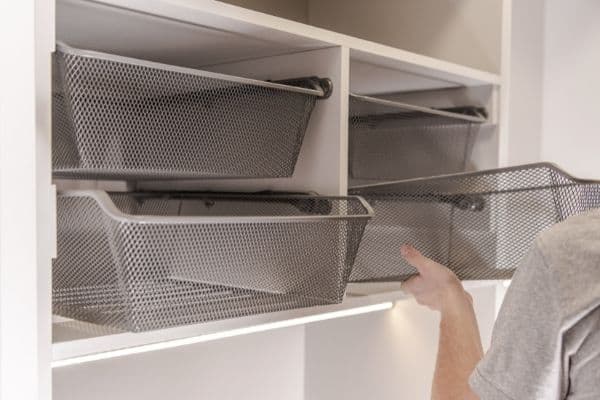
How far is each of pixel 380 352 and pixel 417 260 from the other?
600 mm

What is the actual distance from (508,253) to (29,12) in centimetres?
87

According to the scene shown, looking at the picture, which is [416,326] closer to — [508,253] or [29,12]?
[508,253]

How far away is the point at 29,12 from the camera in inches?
30.3

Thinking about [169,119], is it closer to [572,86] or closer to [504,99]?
[504,99]

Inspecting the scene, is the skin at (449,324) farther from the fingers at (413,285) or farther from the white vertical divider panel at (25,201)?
the white vertical divider panel at (25,201)

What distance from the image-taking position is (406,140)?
1.50 m

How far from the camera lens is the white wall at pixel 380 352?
168 centimetres

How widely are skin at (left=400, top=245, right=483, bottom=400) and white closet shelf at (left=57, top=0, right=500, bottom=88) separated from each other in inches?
14.0

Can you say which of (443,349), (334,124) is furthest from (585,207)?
(334,124)

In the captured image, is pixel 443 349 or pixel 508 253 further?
pixel 508 253

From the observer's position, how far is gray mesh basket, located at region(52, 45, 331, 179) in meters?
0.89

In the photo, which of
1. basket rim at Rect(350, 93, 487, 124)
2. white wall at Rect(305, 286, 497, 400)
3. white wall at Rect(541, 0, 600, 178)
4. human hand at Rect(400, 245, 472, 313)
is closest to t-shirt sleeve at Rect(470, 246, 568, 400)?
human hand at Rect(400, 245, 472, 313)

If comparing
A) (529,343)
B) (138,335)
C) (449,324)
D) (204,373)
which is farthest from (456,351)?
(204,373)

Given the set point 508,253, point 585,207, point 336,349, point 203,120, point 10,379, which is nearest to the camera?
point 10,379
